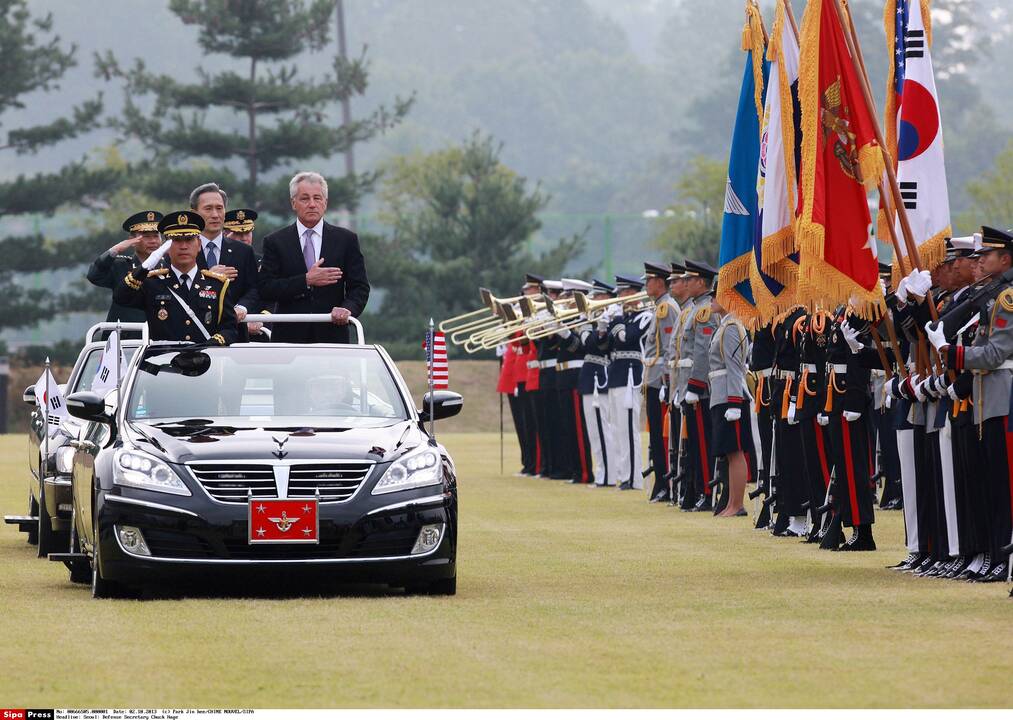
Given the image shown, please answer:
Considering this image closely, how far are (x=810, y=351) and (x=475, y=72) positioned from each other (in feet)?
404

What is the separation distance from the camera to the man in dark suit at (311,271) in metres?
14.7

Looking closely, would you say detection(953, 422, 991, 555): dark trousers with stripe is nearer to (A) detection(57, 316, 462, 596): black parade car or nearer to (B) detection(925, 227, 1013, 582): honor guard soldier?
(B) detection(925, 227, 1013, 582): honor guard soldier

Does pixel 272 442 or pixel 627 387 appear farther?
pixel 627 387

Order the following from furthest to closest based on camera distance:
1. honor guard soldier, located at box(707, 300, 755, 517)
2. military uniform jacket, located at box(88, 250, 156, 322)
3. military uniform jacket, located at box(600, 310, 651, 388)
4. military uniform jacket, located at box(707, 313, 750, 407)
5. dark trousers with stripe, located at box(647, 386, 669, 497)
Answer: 1. military uniform jacket, located at box(600, 310, 651, 388)
2. dark trousers with stripe, located at box(647, 386, 669, 497)
3. military uniform jacket, located at box(707, 313, 750, 407)
4. honor guard soldier, located at box(707, 300, 755, 517)
5. military uniform jacket, located at box(88, 250, 156, 322)

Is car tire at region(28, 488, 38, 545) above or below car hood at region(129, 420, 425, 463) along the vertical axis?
below

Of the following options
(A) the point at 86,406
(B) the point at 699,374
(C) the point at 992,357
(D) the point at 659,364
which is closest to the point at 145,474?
(A) the point at 86,406

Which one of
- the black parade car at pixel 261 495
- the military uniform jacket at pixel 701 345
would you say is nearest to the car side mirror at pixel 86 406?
the black parade car at pixel 261 495

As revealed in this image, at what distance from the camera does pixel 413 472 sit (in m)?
12.1

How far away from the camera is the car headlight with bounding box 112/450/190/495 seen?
38.6ft

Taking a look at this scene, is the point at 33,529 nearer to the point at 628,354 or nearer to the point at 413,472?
the point at 413,472

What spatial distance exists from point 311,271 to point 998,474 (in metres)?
4.63

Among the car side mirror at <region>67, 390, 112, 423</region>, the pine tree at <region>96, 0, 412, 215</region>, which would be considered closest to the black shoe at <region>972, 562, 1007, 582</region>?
the car side mirror at <region>67, 390, 112, 423</region>

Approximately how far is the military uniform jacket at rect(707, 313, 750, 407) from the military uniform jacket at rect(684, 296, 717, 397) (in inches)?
13.2

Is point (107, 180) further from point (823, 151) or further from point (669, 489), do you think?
point (823, 151)
